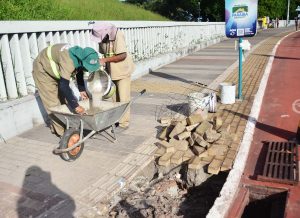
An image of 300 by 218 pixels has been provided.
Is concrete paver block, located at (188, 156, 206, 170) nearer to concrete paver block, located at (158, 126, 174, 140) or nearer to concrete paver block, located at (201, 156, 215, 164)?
concrete paver block, located at (201, 156, 215, 164)

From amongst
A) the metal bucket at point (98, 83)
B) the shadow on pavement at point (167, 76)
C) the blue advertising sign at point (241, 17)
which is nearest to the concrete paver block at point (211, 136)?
the metal bucket at point (98, 83)

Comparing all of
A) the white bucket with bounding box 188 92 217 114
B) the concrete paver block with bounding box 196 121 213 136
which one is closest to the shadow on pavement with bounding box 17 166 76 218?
the concrete paver block with bounding box 196 121 213 136

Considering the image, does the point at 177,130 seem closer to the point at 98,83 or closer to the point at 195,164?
the point at 195,164

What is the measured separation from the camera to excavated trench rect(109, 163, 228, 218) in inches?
164

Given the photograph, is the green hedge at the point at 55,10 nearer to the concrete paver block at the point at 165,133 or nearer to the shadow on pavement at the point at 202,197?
the concrete paver block at the point at 165,133

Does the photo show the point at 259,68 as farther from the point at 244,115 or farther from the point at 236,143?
the point at 236,143

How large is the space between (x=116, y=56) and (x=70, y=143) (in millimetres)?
1735

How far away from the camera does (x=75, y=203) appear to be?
4133mm

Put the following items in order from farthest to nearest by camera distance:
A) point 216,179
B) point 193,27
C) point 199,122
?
point 193,27, point 199,122, point 216,179

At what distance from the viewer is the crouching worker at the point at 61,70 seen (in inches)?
196

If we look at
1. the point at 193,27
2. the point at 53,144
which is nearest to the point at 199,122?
the point at 53,144

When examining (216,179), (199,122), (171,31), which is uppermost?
(171,31)

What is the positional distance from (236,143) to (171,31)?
10.1m

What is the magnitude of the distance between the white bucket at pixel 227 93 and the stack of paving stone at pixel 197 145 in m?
1.49
